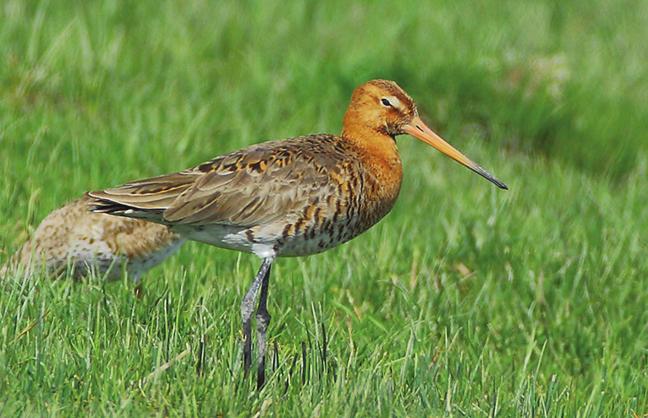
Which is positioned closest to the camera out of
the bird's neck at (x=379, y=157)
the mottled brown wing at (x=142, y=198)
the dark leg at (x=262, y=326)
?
the dark leg at (x=262, y=326)

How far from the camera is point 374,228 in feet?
26.1

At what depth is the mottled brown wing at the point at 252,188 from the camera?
5.86 metres

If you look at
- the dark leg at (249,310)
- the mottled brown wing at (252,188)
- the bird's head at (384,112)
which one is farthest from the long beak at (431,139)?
the dark leg at (249,310)

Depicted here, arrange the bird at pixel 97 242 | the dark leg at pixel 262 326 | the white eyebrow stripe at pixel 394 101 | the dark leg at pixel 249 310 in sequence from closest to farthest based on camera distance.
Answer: the dark leg at pixel 262 326 < the dark leg at pixel 249 310 < the white eyebrow stripe at pixel 394 101 < the bird at pixel 97 242

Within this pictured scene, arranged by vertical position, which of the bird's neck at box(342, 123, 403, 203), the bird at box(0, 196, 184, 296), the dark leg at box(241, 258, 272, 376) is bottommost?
the bird at box(0, 196, 184, 296)

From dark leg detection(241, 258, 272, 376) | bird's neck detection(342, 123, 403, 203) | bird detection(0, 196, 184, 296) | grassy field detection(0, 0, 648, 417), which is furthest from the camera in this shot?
bird detection(0, 196, 184, 296)

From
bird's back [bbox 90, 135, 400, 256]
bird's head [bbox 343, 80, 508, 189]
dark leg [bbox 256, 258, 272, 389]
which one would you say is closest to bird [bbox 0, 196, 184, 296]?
bird's back [bbox 90, 135, 400, 256]

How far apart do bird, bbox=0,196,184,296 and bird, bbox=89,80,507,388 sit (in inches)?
38.8

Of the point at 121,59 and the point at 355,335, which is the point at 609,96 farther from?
the point at 355,335

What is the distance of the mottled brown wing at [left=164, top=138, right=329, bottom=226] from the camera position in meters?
5.86

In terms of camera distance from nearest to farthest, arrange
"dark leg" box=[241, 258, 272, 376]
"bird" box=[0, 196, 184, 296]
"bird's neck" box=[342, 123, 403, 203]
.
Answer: "dark leg" box=[241, 258, 272, 376] < "bird's neck" box=[342, 123, 403, 203] < "bird" box=[0, 196, 184, 296]

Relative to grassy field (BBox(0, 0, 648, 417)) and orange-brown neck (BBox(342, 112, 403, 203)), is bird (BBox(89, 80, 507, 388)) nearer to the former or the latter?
orange-brown neck (BBox(342, 112, 403, 203))

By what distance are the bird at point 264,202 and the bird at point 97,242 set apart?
0.99 m

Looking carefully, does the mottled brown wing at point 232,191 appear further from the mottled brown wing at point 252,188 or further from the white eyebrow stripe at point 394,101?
the white eyebrow stripe at point 394,101
